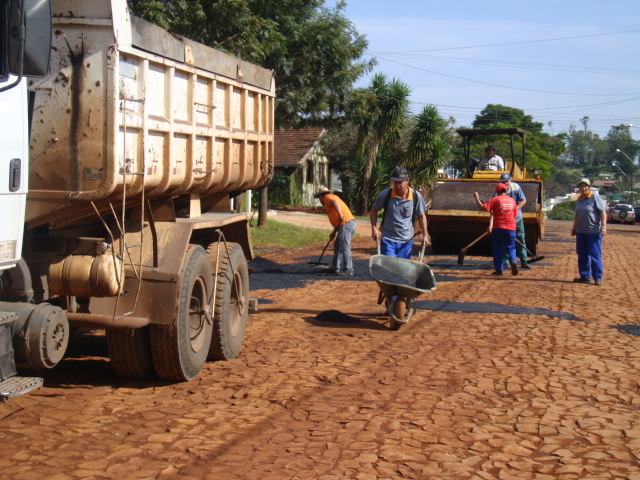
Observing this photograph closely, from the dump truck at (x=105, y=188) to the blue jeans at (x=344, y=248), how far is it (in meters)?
6.49

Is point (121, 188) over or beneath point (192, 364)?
over

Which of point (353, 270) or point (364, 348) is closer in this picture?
point (364, 348)

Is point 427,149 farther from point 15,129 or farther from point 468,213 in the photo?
point 15,129

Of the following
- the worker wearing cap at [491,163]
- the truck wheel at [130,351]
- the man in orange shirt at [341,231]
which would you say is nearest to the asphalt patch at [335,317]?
the truck wheel at [130,351]

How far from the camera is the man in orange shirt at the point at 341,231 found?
13.2m

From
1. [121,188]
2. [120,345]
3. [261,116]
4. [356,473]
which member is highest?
[261,116]

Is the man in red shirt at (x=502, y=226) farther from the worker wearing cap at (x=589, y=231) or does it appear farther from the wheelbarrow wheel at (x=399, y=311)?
the wheelbarrow wheel at (x=399, y=311)

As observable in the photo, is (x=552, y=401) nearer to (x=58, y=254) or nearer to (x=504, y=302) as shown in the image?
(x=58, y=254)

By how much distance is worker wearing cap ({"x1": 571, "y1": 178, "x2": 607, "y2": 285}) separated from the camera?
41.5 feet

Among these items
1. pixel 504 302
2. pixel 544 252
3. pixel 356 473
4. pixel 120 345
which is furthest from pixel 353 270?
pixel 356 473

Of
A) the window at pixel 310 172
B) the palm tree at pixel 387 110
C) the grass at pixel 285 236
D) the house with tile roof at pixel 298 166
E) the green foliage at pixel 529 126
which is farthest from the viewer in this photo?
the green foliage at pixel 529 126

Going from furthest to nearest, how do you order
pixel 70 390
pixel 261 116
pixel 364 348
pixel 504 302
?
1. pixel 504 302
2. pixel 261 116
3. pixel 364 348
4. pixel 70 390

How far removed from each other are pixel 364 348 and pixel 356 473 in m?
3.29

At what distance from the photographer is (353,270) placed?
14.0 m
